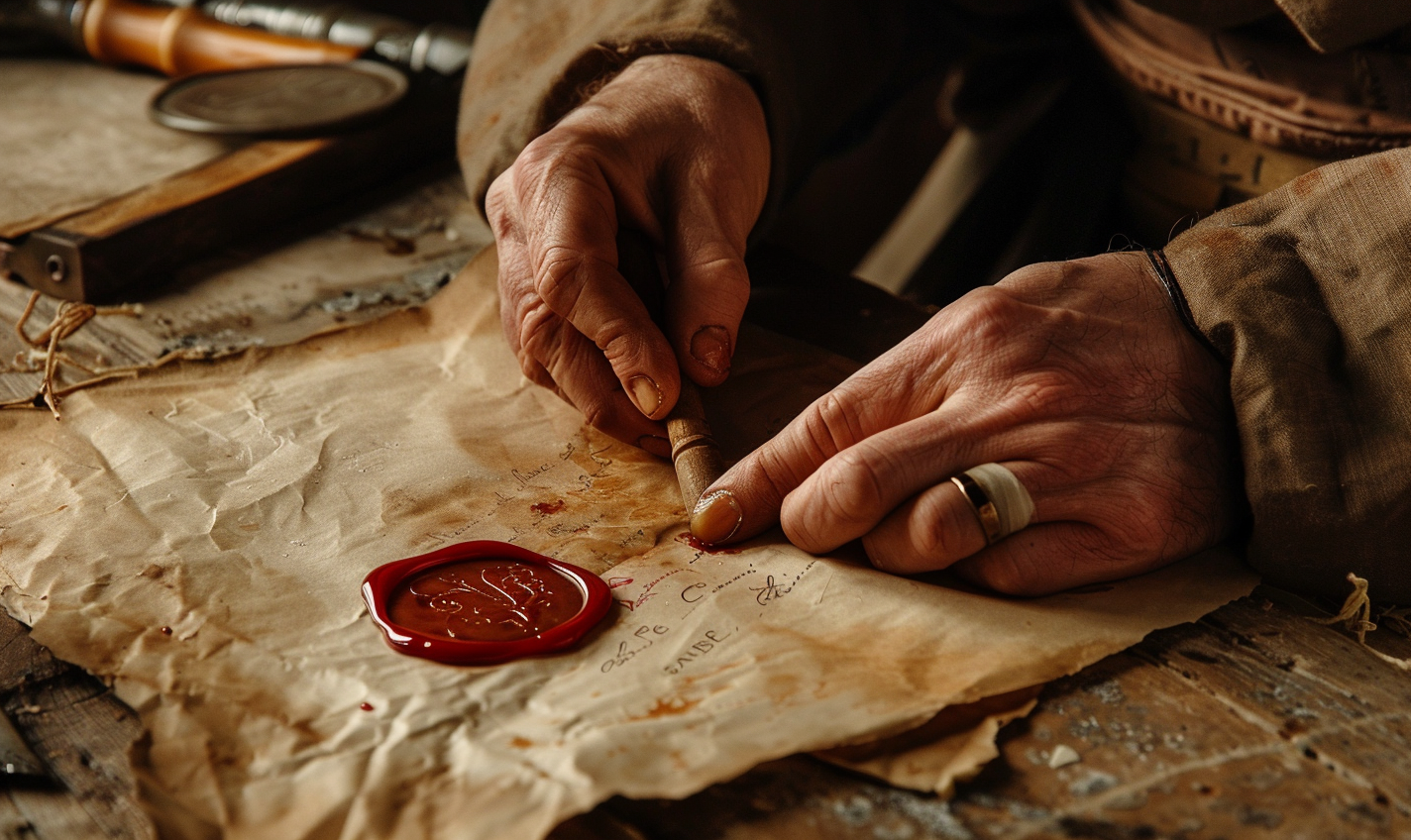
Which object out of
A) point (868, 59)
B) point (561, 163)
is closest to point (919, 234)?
point (868, 59)

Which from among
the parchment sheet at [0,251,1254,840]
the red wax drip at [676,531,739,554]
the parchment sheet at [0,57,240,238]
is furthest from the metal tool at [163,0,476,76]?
the red wax drip at [676,531,739,554]

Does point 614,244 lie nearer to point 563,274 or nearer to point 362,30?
point 563,274

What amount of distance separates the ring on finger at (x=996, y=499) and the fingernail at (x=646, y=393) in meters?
0.36

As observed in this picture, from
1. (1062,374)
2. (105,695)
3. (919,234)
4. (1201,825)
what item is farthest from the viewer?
(919,234)

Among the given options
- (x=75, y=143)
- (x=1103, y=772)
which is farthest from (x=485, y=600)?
(x=75, y=143)

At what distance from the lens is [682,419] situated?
1.17m

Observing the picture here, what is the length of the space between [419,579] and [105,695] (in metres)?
0.27

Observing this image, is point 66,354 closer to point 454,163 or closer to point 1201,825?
point 454,163

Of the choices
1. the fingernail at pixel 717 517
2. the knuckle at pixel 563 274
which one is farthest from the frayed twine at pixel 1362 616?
the knuckle at pixel 563 274

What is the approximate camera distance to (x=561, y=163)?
1229 millimetres

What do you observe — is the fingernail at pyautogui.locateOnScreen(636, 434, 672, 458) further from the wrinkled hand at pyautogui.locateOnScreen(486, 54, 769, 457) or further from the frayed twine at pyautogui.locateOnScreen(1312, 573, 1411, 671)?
the frayed twine at pyautogui.locateOnScreen(1312, 573, 1411, 671)

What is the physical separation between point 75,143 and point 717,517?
5.71ft

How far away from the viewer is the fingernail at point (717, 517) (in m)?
1.04

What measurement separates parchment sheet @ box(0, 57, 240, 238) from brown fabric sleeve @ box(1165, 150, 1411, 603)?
161 centimetres
